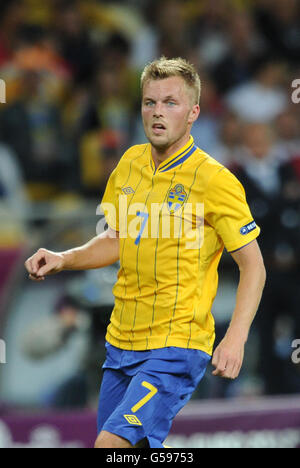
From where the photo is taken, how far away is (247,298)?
3885 mm

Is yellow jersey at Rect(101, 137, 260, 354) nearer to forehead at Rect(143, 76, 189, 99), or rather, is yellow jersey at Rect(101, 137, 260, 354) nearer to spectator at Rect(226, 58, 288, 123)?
forehead at Rect(143, 76, 189, 99)

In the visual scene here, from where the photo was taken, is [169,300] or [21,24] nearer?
[169,300]

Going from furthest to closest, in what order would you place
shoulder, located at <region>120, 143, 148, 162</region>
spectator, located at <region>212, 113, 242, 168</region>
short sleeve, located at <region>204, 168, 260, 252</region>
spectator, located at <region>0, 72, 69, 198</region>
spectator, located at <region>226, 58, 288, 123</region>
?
spectator, located at <region>226, 58, 288, 123</region> → spectator, located at <region>0, 72, 69, 198</region> → spectator, located at <region>212, 113, 242, 168</region> → shoulder, located at <region>120, 143, 148, 162</region> → short sleeve, located at <region>204, 168, 260, 252</region>

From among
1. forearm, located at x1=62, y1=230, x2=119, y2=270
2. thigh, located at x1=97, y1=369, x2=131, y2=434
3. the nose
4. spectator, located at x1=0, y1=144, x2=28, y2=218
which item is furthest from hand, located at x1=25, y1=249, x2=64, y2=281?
spectator, located at x1=0, y1=144, x2=28, y2=218

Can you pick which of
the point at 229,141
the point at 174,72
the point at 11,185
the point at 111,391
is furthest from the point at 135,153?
the point at 229,141

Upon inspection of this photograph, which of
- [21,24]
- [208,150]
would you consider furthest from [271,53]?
[21,24]

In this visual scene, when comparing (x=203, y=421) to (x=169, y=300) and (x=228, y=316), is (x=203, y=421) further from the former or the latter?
(x=169, y=300)

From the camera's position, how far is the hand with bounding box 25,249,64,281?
4008 mm

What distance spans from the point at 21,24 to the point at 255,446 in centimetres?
501

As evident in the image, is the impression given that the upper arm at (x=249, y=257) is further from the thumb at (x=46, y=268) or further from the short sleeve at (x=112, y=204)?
the thumb at (x=46, y=268)

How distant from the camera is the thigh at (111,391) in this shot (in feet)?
13.6

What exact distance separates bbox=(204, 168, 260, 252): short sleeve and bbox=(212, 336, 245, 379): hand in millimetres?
425

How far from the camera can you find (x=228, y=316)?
23.6 feet
